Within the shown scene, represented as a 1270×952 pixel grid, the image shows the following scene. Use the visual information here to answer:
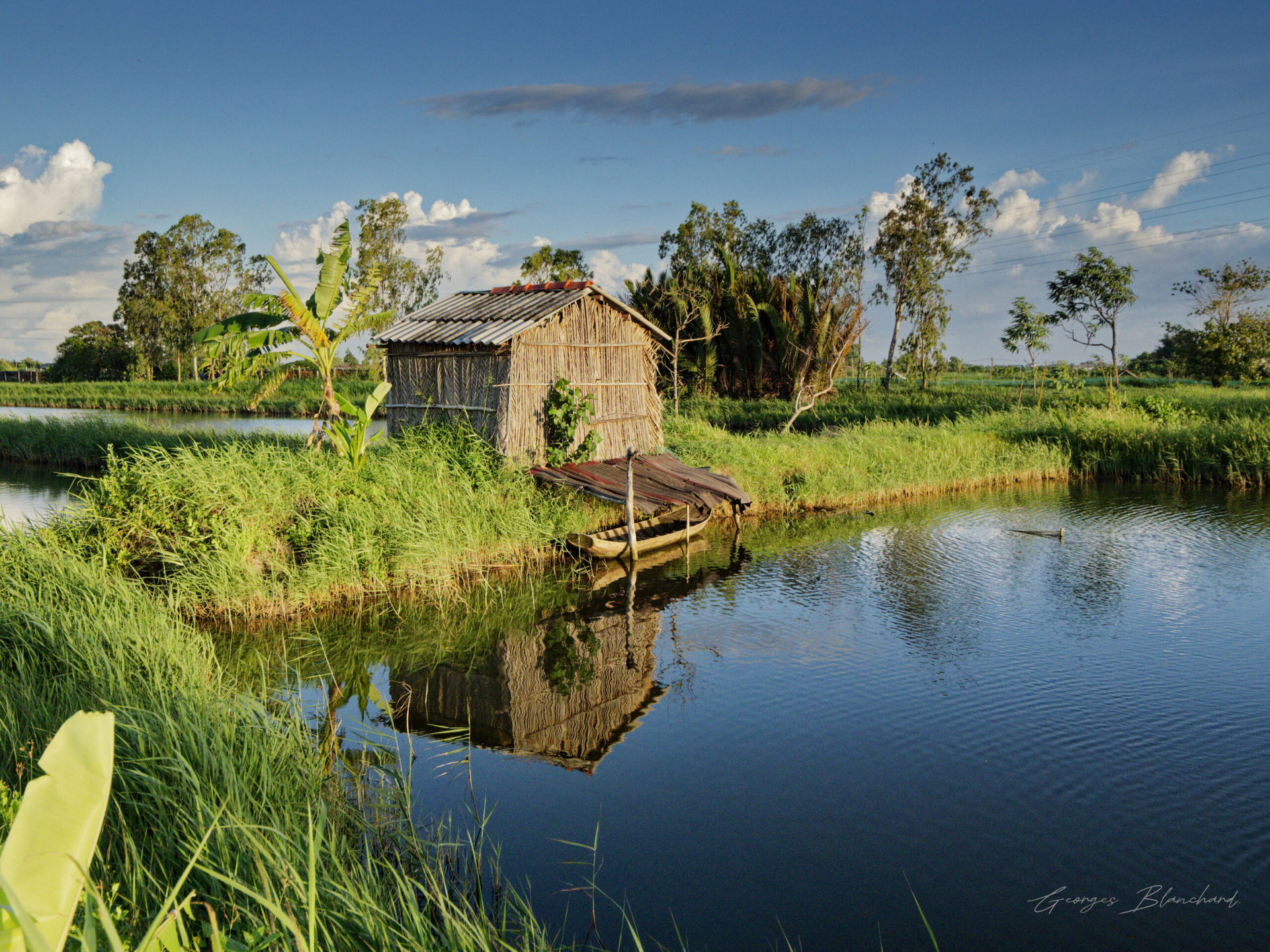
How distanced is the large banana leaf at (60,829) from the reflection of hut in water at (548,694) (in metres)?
4.84

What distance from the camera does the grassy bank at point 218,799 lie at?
3109 millimetres

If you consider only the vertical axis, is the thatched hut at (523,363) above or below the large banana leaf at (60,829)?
above

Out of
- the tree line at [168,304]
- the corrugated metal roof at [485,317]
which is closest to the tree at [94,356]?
the tree line at [168,304]

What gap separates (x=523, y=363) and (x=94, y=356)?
2055 inches

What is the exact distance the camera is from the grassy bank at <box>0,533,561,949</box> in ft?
10.2

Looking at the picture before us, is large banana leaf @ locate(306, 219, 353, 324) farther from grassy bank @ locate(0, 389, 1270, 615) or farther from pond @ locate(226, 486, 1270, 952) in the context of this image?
pond @ locate(226, 486, 1270, 952)

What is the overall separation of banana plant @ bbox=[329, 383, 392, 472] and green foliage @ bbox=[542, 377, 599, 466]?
2.67 meters

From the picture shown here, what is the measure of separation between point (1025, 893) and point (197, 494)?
859 centimetres

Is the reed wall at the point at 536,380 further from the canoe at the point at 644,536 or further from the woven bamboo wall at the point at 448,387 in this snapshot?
the canoe at the point at 644,536

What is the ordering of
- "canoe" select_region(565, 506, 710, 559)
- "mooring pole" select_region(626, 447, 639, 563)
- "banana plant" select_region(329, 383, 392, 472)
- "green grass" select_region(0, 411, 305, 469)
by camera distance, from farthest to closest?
"green grass" select_region(0, 411, 305, 469) → "canoe" select_region(565, 506, 710, 559) → "mooring pole" select_region(626, 447, 639, 563) → "banana plant" select_region(329, 383, 392, 472)

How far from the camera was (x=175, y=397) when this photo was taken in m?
40.5

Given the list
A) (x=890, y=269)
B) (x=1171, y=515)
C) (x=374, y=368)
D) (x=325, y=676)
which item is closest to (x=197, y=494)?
(x=325, y=676)

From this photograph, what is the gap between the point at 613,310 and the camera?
571 inches

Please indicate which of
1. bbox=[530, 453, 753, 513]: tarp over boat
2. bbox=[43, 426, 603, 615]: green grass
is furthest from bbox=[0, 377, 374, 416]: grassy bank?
bbox=[43, 426, 603, 615]: green grass
